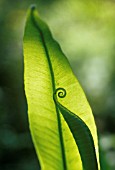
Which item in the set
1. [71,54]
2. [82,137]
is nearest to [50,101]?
[82,137]

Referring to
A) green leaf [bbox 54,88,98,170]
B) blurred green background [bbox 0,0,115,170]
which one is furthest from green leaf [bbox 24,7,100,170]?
blurred green background [bbox 0,0,115,170]

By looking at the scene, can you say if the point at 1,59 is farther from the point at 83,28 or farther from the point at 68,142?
the point at 68,142

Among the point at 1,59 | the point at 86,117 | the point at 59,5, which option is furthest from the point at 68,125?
the point at 59,5

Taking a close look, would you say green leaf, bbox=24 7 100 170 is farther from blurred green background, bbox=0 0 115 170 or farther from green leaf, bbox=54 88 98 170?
blurred green background, bbox=0 0 115 170

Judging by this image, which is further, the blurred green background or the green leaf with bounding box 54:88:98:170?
the blurred green background

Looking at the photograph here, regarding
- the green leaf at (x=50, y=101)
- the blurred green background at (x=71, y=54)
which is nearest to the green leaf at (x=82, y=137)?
the green leaf at (x=50, y=101)

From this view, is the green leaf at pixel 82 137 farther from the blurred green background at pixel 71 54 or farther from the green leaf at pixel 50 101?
the blurred green background at pixel 71 54

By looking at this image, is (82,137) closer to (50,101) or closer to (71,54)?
(50,101)
